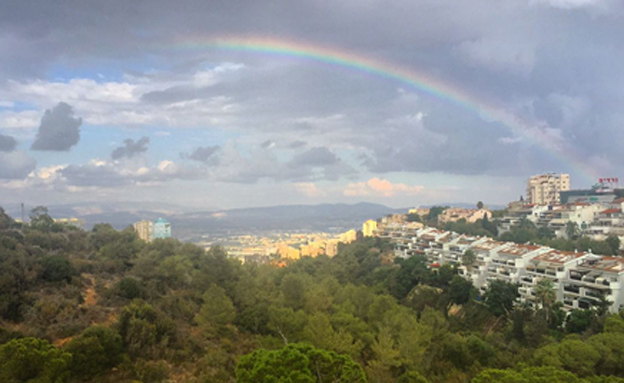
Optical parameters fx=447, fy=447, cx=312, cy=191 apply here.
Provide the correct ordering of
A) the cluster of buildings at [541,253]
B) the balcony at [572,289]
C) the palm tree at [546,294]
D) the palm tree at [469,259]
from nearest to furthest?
1. the palm tree at [546,294]
2. the cluster of buildings at [541,253]
3. the balcony at [572,289]
4. the palm tree at [469,259]

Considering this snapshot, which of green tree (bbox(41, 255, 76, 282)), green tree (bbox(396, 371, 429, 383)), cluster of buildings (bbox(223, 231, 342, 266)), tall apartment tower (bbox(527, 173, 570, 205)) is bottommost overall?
cluster of buildings (bbox(223, 231, 342, 266))

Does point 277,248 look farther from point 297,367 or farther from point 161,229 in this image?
point 297,367

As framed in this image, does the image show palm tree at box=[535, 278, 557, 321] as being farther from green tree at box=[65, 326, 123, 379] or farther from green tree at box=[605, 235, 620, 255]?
green tree at box=[65, 326, 123, 379]

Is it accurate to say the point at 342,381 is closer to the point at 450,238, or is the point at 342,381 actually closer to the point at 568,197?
the point at 450,238

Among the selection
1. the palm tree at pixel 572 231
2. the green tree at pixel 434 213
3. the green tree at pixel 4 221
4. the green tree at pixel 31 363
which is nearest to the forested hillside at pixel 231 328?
the green tree at pixel 31 363

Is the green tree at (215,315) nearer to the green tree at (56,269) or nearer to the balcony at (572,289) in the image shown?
the green tree at (56,269)

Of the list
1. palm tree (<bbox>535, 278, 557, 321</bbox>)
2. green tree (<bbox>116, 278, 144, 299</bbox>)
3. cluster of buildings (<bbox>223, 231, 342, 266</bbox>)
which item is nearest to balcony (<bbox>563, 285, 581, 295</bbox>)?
palm tree (<bbox>535, 278, 557, 321</bbox>)
